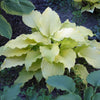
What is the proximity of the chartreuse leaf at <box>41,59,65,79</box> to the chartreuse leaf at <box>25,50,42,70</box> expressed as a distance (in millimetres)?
124

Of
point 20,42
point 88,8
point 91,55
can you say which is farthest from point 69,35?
point 88,8

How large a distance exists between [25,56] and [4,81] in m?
0.47

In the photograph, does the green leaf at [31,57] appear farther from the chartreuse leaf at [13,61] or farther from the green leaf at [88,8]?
the green leaf at [88,8]

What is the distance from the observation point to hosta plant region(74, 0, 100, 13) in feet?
12.1

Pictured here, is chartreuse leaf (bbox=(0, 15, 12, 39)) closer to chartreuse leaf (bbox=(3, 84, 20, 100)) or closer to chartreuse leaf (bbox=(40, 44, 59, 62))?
chartreuse leaf (bbox=(40, 44, 59, 62))

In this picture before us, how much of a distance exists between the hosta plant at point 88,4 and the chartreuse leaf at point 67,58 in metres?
1.69

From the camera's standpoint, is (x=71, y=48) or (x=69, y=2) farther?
(x=69, y=2)

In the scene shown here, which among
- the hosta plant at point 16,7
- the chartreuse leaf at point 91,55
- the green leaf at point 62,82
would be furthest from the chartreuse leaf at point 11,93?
the hosta plant at point 16,7

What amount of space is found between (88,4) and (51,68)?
7.43 feet

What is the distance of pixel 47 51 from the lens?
2.14 metres

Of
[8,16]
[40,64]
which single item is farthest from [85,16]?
[40,64]

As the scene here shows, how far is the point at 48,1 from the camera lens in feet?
13.5

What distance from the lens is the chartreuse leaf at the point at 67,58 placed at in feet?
6.79

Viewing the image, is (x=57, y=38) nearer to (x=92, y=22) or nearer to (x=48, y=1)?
(x=92, y=22)
